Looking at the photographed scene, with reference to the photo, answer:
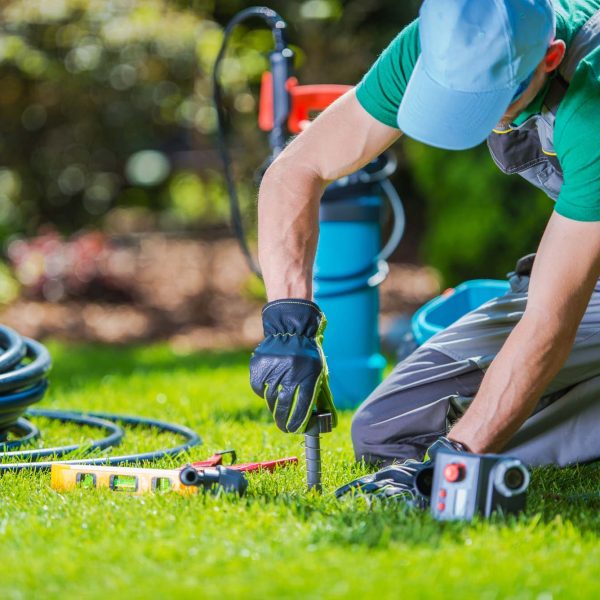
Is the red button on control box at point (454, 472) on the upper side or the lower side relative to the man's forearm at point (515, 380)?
lower

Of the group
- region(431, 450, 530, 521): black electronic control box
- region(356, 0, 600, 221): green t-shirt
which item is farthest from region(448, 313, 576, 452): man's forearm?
region(356, 0, 600, 221): green t-shirt

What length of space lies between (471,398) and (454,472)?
0.94 metres

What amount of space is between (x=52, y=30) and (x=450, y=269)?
3267mm

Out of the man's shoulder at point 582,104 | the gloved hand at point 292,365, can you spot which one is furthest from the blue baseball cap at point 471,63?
the gloved hand at point 292,365

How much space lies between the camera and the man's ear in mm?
2516

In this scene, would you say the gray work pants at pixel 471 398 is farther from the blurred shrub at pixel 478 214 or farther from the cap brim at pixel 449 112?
the blurred shrub at pixel 478 214

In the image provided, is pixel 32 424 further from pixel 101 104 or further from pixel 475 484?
pixel 101 104

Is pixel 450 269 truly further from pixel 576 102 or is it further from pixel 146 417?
pixel 576 102

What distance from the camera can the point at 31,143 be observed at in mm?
8344

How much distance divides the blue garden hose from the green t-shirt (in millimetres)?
1271

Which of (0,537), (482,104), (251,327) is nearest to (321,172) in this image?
(482,104)

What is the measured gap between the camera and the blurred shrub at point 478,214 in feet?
23.0

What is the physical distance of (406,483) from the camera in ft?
8.52

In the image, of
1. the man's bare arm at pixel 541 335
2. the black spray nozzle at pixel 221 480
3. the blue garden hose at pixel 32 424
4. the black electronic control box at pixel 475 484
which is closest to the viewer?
the black electronic control box at pixel 475 484
